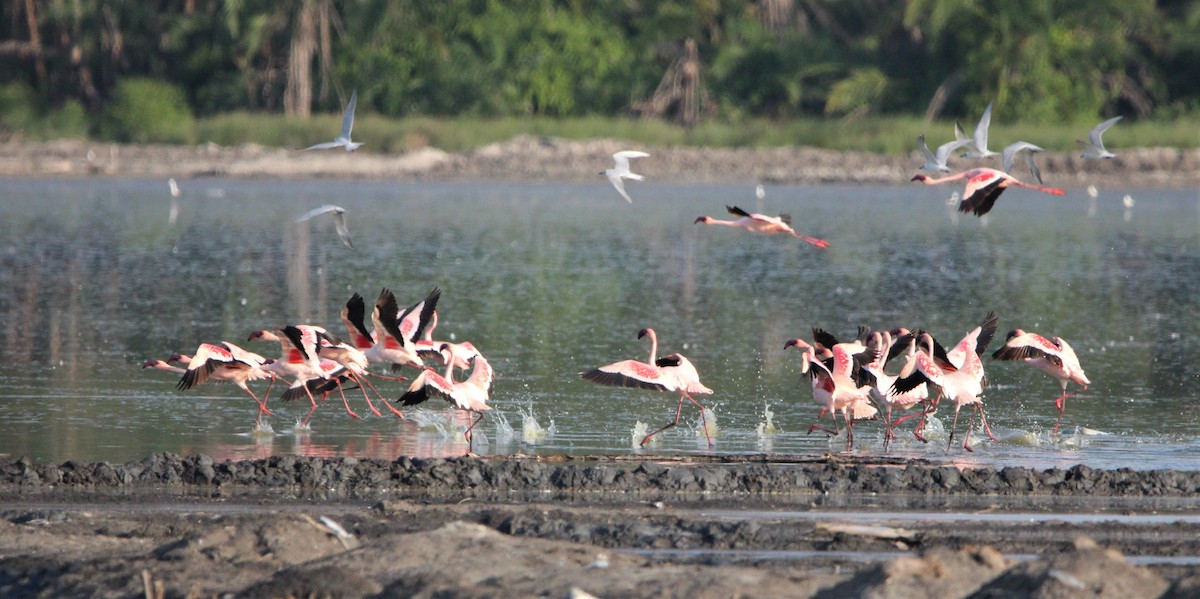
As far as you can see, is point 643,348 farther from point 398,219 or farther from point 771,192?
point 771,192

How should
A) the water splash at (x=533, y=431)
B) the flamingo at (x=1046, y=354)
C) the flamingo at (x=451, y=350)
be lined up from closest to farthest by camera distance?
the water splash at (x=533, y=431)
the flamingo at (x=451, y=350)
the flamingo at (x=1046, y=354)

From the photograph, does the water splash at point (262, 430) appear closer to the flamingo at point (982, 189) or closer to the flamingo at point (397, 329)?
the flamingo at point (397, 329)

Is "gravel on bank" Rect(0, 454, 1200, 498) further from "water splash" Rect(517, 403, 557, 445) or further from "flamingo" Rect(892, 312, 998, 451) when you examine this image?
"water splash" Rect(517, 403, 557, 445)

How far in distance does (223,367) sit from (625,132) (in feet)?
116

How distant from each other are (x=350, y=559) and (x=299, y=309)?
40.9 ft

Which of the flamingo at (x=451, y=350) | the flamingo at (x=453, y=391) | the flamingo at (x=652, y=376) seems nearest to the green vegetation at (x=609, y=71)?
the flamingo at (x=451, y=350)

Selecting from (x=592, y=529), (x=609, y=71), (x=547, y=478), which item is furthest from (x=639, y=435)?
(x=609, y=71)

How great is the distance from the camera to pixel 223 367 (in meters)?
12.0

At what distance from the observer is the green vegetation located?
4706cm

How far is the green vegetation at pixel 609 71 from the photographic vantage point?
154 feet

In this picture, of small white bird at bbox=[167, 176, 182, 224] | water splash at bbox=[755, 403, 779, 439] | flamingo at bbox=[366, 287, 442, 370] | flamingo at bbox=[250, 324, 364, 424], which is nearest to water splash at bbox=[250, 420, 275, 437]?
flamingo at bbox=[250, 324, 364, 424]

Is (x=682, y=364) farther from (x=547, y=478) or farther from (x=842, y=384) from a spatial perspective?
(x=547, y=478)

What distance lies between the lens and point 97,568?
7.17 metres

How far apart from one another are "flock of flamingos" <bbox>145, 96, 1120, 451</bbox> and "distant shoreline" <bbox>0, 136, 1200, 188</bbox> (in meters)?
33.2
